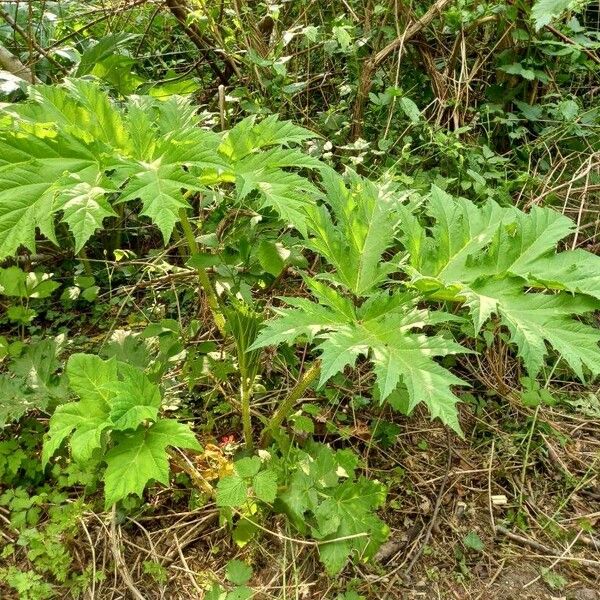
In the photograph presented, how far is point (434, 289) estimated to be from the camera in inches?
60.1

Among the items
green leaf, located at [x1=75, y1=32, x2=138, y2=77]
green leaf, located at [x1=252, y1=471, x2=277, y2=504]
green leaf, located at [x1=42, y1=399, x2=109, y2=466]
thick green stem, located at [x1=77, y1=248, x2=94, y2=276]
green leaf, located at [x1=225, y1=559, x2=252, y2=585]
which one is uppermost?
green leaf, located at [x1=75, y1=32, x2=138, y2=77]

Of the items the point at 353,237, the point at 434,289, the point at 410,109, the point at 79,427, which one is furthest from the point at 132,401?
the point at 410,109

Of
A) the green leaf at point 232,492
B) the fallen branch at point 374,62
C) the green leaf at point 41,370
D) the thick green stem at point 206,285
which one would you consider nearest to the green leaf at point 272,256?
the thick green stem at point 206,285

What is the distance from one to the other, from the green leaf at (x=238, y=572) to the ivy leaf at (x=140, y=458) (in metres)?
0.44

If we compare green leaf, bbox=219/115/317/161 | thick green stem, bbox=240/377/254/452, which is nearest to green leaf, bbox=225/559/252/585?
thick green stem, bbox=240/377/254/452

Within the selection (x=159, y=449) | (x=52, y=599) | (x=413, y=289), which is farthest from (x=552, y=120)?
(x=52, y=599)

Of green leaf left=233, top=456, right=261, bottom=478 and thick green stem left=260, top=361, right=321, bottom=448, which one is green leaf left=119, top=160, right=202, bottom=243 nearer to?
thick green stem left=260, top=361, right=321, bottom=448

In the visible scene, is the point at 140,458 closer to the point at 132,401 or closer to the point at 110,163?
the point at 132,401

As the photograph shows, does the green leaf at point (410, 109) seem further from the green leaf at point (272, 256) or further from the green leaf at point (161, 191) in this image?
the green leaf at point (161, 191)

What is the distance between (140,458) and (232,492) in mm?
314

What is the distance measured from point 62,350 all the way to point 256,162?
3.96ft

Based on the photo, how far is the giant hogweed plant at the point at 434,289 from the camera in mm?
1383

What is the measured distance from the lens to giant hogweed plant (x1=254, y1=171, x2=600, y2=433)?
138cm

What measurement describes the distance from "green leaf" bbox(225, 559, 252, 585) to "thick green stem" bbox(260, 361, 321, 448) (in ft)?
1.25
